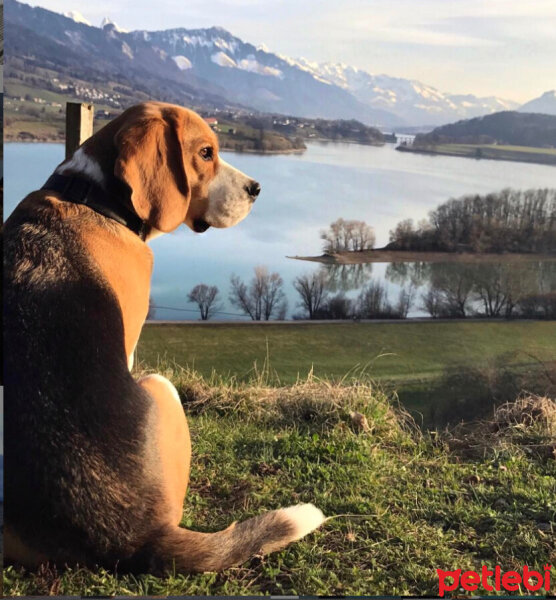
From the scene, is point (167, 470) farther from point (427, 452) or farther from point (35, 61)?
point (35, 61)

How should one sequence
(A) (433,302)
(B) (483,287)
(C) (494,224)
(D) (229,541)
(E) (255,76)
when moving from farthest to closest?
(B) (483,287) < (A) (433,302) < (C) (494,224) < (E) (255,76) < (D) (229,541)

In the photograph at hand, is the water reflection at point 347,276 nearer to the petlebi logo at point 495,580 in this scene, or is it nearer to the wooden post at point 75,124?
the wooden post at point 75,124

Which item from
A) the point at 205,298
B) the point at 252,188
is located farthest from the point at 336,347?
the point at 252,188

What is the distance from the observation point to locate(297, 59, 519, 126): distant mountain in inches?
161

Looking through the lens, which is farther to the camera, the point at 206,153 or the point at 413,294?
the point at 413,294

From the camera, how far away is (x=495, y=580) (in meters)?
2.67

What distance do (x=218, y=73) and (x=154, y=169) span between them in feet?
7.79

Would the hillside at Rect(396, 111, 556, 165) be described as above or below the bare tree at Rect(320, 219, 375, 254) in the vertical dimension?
above

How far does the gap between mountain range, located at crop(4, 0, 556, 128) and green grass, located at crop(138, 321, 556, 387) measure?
1585 mm

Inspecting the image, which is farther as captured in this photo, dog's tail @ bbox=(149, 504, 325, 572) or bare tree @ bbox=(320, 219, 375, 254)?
bare tree @ bbox=(320, 219, 375, 254)

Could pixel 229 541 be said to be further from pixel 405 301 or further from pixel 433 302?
pixel 433 302

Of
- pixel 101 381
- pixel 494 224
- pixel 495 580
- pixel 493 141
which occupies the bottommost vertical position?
pixel 495 580

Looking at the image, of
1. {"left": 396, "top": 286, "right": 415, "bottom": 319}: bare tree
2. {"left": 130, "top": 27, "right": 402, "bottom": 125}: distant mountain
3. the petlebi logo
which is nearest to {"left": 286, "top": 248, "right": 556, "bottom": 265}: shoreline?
{"left": 396, "top": 286, "right": 415, "bottom": 319}: bare tree

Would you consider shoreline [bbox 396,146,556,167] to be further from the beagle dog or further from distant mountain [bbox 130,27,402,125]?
the beagle dog
